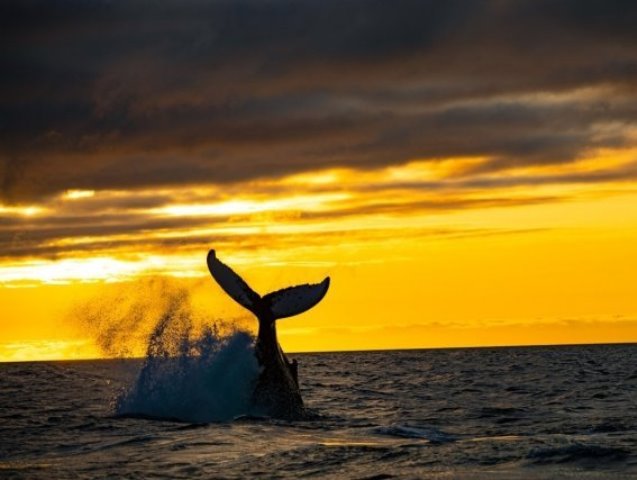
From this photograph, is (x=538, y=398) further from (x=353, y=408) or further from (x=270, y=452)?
(x=270, y=452)

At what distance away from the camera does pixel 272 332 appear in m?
18.6

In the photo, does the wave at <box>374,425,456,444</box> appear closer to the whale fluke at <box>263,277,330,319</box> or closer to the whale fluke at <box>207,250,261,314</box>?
the whale fluke at <box>263,277,330,319</box>

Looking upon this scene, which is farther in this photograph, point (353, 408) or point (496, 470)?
point (353, 408)

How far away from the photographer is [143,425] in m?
17.7

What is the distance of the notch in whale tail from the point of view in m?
18.3

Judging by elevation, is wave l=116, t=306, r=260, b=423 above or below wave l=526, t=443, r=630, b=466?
above

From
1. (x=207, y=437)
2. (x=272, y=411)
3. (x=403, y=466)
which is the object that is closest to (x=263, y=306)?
(x=272, y=411)

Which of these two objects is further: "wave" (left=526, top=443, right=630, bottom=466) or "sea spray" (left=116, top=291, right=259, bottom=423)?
"sea spray" (left=116, top=291, right=259, bottom=423)

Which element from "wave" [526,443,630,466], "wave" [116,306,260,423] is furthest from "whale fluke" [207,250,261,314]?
"wave" [526,443,630,466]

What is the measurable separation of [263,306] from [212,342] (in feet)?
12.6

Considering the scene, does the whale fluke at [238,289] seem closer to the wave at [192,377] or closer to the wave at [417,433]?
the wave at [192,377]

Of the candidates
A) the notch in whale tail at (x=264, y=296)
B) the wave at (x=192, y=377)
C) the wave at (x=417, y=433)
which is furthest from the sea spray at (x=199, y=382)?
the wave at (x=417, y=433)

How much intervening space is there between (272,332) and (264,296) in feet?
2.22

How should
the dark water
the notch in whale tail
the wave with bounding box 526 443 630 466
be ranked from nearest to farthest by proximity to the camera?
the dark water, the wave with bounding box 526 443 630 466, the notch in whale tail
